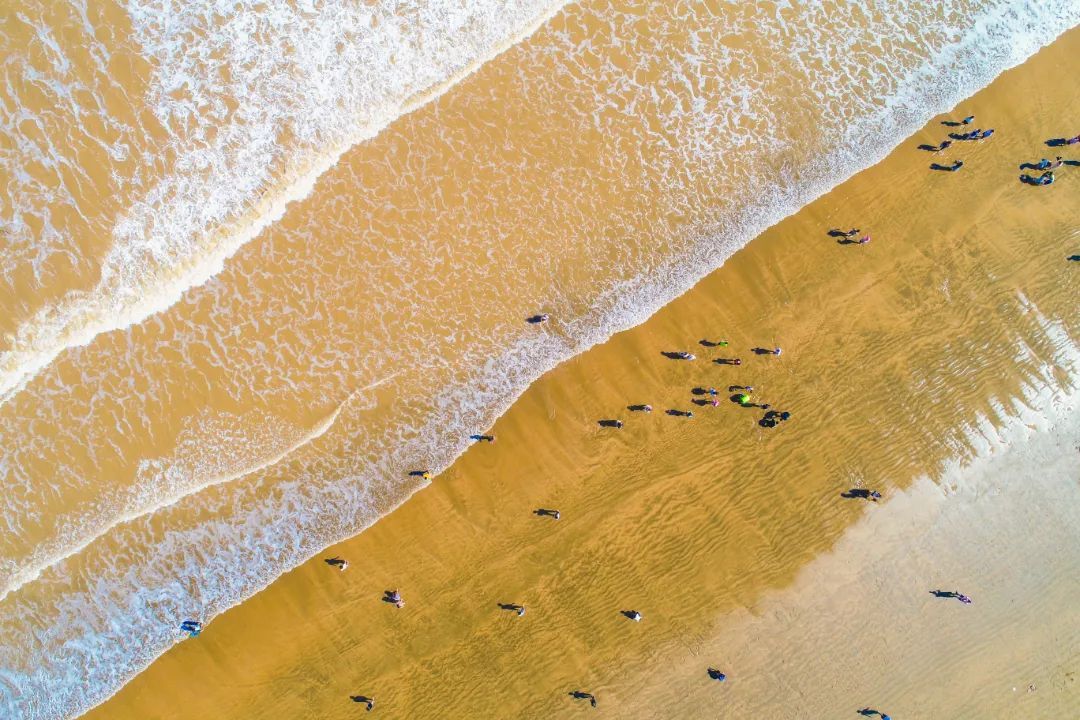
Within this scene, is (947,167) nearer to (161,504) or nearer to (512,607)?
(512,607)

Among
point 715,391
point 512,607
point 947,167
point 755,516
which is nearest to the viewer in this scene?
point 512,607

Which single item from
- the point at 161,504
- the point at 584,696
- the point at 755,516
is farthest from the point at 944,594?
the point at 161,504

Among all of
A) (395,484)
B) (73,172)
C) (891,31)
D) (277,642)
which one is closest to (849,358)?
(891,31)

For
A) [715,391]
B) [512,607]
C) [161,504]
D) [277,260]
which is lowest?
[512,607]

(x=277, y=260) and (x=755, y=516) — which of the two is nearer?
(x=277, y=260)

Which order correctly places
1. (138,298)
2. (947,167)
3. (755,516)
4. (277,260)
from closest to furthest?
(138,298)
(277,260)
(755,516)
(947,167)

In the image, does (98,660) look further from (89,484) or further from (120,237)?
(120,237)
